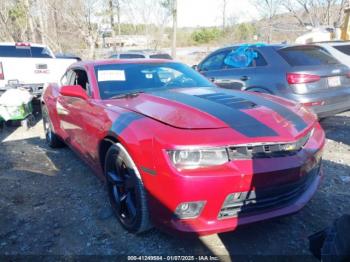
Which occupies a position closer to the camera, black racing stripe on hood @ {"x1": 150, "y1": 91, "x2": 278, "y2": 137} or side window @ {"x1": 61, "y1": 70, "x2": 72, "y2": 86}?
black racing stripe on hood @ {"x1": 150, "y1": 91, "x2": 278, "y2": 137}

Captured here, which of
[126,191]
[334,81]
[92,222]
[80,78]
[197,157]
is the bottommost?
[92,222]

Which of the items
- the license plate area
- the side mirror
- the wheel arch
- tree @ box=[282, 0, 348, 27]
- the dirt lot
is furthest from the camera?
tree @ box=[282, 0, 348, 27]

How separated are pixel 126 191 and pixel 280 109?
1.54 metres

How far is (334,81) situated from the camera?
16.9 feet

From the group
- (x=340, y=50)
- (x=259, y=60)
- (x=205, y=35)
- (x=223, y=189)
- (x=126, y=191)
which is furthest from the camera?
(x=205, y=35)

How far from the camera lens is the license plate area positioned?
511cm

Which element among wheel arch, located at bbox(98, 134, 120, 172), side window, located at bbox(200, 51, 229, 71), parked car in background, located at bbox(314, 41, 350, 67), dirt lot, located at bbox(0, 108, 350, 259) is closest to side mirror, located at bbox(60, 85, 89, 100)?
wheel arch, located at bbox(98, 134, 120, 172)

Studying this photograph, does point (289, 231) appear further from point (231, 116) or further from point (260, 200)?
point (231, 116)

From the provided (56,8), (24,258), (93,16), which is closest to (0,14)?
(56,8)

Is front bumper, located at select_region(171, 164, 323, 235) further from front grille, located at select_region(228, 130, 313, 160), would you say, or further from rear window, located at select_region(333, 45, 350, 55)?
rear window, located at select_region(333, 45, 350, 55)

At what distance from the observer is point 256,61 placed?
5.67 m

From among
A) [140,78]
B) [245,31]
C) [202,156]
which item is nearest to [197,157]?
[202,156]

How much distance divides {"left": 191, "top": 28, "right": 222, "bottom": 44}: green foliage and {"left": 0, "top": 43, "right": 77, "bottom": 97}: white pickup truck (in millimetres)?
32646

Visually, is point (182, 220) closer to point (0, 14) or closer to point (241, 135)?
point (241, 135)
